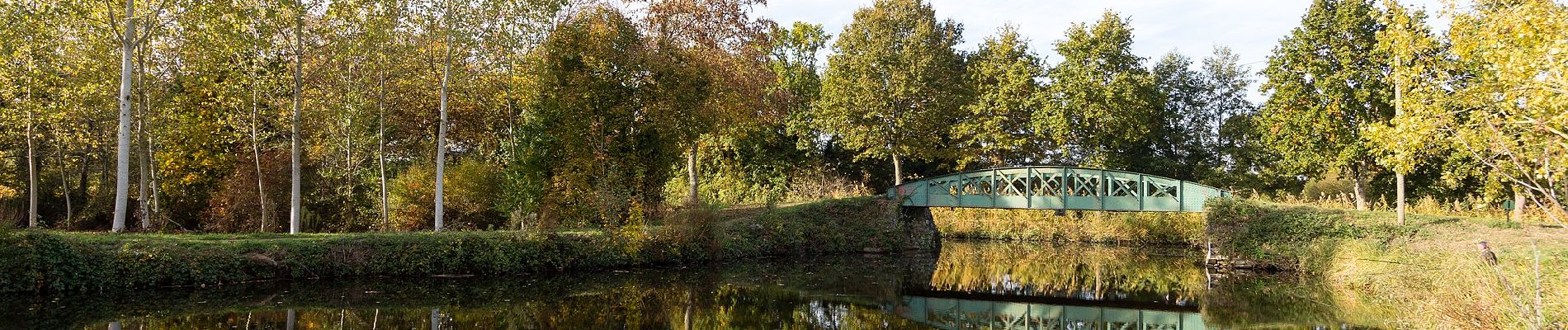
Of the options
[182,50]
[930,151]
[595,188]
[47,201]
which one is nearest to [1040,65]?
[930,151]

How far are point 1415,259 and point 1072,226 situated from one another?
1438 cm

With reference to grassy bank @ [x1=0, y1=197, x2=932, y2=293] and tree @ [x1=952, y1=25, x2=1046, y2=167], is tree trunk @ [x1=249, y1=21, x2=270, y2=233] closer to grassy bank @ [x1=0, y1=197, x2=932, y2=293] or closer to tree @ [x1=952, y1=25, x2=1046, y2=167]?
grassy bank @ [x1=0, y1=197, x2=932, y2=293]

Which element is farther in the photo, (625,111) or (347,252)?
(625,111)

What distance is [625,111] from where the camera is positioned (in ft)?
62.7

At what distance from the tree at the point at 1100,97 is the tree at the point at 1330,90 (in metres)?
5.18

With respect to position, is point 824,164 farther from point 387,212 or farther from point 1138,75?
point 387,212

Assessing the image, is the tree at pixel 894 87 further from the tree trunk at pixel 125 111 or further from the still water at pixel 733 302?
the tree trunk at pixel 125 111

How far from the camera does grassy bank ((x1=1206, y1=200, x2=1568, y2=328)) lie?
9.84 metres

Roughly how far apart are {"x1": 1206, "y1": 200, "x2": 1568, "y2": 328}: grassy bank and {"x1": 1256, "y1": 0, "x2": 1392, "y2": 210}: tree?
11.8 ft

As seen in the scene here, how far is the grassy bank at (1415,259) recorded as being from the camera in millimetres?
9844

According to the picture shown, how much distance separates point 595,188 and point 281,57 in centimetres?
916

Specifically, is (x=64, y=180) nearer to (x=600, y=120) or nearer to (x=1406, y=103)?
(x=600, y=120)

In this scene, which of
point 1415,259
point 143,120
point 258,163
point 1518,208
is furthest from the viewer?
point 258,163

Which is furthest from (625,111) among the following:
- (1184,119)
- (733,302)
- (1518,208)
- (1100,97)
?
(1184,119)
